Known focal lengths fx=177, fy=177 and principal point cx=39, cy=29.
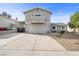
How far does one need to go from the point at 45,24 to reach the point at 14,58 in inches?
742

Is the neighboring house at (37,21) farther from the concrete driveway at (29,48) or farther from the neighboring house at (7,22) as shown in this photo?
the concrete driveway at (29,48)

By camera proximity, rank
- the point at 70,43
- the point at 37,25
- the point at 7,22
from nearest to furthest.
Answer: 1. the point at 70,43
2. the point at 7,22
3. the point at 37,25

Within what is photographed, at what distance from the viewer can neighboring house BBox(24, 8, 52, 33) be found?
24.0 meters

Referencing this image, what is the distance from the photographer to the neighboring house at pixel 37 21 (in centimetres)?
2405

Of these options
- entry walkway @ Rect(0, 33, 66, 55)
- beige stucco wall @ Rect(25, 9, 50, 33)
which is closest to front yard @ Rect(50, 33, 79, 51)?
entry walkway @ Rect(0, 33, 66, 55)

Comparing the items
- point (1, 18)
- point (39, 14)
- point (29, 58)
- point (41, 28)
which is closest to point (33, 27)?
point (41, 28)

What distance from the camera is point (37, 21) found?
25328 millimetres

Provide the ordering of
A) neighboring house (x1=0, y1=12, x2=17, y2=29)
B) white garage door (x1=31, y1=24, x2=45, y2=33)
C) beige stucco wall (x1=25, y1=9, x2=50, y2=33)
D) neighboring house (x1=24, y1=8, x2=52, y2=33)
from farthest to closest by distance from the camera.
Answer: neighboring house (x1=24, y1=8, x2=52, y2=33) < beige stucco wall (x1=25, y1=9, x2=50, y2=33) < white garage door (x1=31, y1=24, x2=45, y2=33) < neighboring house (x1=0, y1=12, x2=17, y2=29)

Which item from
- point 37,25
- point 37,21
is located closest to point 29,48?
point 37,25

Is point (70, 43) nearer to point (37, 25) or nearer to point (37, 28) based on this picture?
point (37, 28)

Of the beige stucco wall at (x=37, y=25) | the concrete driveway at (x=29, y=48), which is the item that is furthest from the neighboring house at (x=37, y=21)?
the concrete driveway at (x=29, y=48)

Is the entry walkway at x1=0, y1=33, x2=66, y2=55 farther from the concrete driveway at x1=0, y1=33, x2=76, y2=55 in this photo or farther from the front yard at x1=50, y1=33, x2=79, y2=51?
the front yard at x1=50, y1=33, x2=79, y2=51

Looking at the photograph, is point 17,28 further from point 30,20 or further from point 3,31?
point 30,20

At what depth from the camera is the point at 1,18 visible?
1828cm
